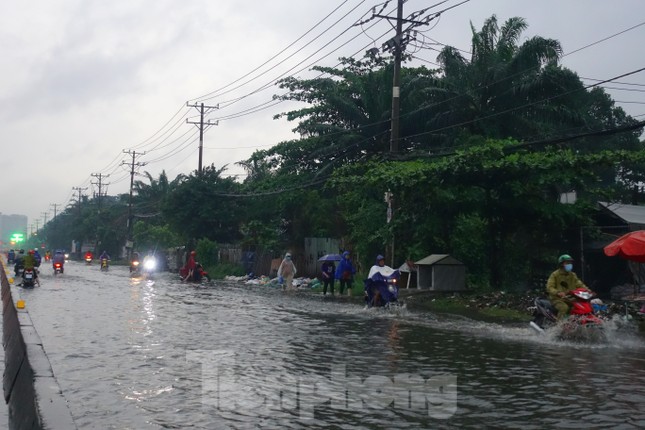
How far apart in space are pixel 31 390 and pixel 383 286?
13.3m

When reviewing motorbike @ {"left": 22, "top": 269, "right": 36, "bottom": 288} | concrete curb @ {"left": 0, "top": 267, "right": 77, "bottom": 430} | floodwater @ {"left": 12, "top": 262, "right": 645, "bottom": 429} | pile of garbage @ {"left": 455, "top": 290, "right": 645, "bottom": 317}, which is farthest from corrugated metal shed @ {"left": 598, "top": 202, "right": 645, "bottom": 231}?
motorbike @ {"left": 22, "top": 269, "right": 36, "bottom": 288}

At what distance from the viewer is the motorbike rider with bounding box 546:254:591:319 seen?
13328 millimetres

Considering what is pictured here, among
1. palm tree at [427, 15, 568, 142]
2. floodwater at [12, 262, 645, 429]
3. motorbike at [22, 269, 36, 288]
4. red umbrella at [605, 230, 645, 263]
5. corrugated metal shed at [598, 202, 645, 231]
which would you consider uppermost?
palm tree at [427, 15, 568, 142]

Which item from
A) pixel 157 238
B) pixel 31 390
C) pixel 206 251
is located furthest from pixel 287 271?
pixel 157 238

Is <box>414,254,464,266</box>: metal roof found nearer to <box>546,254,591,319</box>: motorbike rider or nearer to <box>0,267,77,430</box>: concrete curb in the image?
<box>546,254,591,319</box>: motorbike rider

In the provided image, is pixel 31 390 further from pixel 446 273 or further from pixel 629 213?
pixel 629 213

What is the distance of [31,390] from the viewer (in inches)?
277

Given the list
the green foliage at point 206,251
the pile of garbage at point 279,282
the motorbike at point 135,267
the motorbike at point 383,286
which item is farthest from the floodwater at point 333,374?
the green foliage at point 206,251

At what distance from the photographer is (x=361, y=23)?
2706 centimetres

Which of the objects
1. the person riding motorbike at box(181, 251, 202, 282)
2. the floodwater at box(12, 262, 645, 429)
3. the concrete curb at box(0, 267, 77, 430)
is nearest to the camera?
the concrete curb at box(0, 267, 77, 430)

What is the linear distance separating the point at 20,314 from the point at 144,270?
1297 inches

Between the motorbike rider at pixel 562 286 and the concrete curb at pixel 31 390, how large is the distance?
9.45 m

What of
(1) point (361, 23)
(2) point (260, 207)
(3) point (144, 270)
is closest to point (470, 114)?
(1) point (361, 23)

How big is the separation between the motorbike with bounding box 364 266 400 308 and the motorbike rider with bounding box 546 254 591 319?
6.19m
